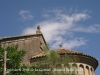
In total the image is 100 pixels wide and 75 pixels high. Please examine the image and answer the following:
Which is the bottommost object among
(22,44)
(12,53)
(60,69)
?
(60,69)

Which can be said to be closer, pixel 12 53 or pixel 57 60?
pixel 57 60

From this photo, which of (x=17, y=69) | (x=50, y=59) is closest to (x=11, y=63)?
(x=17, y=69)

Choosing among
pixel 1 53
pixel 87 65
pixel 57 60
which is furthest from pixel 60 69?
pixel 87 65

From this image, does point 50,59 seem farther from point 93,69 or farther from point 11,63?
point 93,69

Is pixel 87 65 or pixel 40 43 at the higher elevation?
pixel 40 43

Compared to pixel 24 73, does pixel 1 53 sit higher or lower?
higher

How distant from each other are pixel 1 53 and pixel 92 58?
29.3 feet

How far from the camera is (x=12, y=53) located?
831 inches

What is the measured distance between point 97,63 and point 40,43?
5.79 meters

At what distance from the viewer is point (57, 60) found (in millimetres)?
→ 17578

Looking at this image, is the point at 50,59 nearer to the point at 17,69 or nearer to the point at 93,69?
the point at 17,69

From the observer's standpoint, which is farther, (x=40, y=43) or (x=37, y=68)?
(x=40, y=43)

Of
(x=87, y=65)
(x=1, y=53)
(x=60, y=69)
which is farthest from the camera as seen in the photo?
(x=87, y=65)

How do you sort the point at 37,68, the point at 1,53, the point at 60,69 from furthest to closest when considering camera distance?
1. the point at 1,53
2. the point at 37,68
3. the point at 60,69
